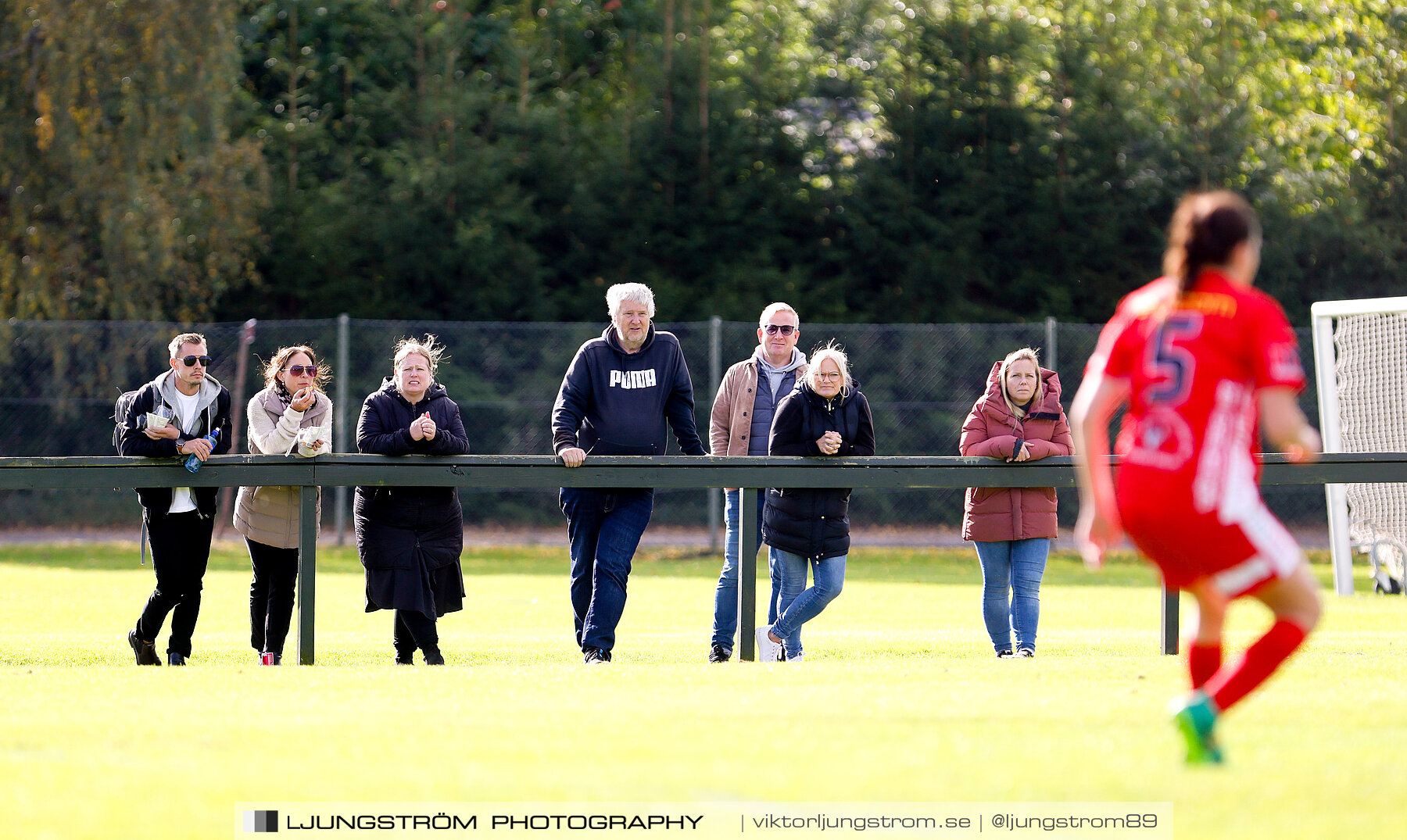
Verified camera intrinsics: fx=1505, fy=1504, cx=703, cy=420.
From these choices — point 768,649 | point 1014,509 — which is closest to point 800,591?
point 768,649

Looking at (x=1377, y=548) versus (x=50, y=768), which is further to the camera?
(x=1377, y=548)

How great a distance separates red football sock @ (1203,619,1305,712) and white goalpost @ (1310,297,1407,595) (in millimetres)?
11064

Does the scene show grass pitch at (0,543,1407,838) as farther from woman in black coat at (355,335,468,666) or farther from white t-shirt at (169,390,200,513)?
white t-shirt at (169,390,200,513)

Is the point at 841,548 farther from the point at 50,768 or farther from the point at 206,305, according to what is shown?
the point at 206,305

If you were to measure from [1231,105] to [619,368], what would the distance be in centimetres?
2032

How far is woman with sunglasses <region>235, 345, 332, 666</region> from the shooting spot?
26.8 feet

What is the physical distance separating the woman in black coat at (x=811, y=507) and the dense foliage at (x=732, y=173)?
46.4 feet

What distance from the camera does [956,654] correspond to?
8.94 meters

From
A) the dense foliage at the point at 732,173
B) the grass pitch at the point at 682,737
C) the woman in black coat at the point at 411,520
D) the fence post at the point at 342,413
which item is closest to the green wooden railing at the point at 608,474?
the woman in black coat at the point at 411,520

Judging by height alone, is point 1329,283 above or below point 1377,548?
above

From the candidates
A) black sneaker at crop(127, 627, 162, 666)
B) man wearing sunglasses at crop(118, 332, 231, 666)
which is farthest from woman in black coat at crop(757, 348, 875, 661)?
black sneaker at crop(127, 627, 162, 666)

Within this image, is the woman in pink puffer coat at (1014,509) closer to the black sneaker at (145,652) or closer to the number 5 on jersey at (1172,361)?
the number 5 on jersey at (1172,361)

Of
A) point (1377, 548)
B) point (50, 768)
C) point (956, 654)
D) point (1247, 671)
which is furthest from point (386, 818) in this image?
point (1377, 548)

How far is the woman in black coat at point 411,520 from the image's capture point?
782cm
